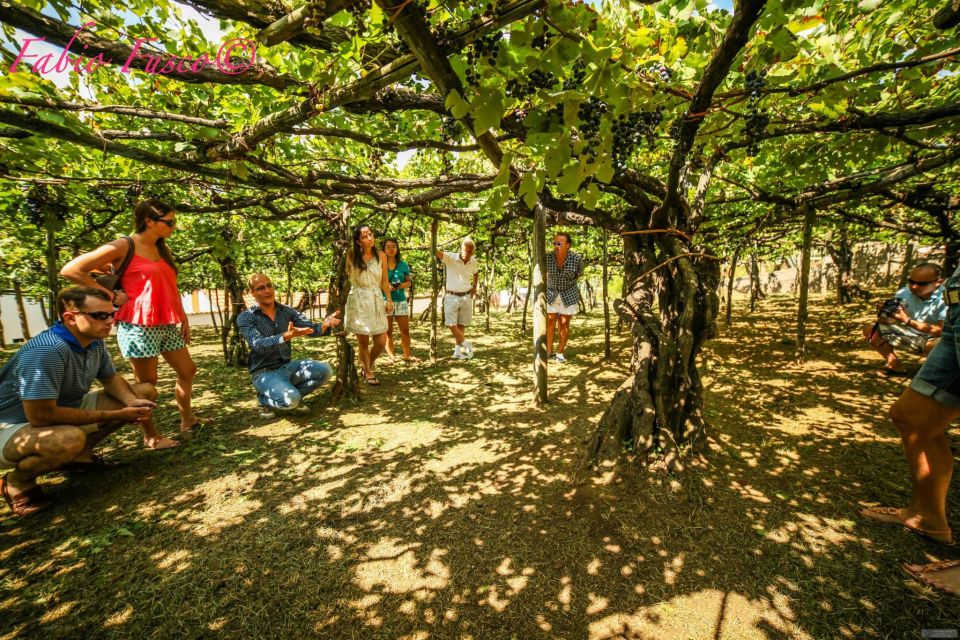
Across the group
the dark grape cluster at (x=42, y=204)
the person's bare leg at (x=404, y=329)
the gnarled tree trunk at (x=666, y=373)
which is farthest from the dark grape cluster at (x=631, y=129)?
the dark grape cluster at (x=42, y=204)

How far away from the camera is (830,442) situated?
351 centimetres

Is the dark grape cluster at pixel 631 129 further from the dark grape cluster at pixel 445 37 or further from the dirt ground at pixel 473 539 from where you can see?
the dirt ground at pixel 473 539

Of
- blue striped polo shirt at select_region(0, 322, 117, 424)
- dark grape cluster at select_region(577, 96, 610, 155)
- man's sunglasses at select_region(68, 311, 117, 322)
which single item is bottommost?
blue striped polo shirt at select_region(0, 322, 117, 424)

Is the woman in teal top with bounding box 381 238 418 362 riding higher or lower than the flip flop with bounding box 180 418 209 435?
higher

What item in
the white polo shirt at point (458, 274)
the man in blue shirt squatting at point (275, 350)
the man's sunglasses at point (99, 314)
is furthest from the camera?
the white polo shirt at point (458, 274)

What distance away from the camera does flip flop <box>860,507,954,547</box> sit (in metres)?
2.20

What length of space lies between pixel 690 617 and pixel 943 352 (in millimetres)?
2355

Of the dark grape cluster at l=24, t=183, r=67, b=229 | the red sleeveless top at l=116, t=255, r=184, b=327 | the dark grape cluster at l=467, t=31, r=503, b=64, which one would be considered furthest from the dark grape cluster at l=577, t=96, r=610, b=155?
the dark grape cluster at l=24, t=183, r=67, b=229

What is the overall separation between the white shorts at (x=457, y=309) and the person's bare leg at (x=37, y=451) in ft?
17.8

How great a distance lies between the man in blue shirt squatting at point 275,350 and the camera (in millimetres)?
4195

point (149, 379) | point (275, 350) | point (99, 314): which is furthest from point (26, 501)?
point (275, 350)

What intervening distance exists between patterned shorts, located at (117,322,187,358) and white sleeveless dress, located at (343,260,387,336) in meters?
2.12

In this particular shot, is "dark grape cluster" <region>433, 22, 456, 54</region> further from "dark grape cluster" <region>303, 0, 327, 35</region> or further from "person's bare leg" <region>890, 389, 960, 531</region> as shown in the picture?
"person's bare leg" <region>890, 389, 960, 531</region>

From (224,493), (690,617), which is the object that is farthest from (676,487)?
(224,493)
